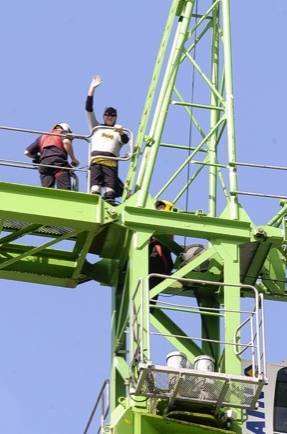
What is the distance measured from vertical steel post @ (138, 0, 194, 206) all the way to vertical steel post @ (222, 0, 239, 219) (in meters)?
0.82

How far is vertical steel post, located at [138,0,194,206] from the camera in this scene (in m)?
30.3

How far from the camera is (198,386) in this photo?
88.5ft

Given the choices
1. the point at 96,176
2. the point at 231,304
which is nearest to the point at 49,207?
the point at 96,176

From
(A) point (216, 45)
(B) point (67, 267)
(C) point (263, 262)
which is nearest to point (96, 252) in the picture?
(B) point (67, 267)

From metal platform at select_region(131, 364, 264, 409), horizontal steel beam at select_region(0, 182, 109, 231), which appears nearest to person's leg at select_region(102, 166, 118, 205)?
horizontal steel beam at select_region(0, 182, 109, 231)

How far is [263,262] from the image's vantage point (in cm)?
3128

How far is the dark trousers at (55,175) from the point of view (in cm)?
3011

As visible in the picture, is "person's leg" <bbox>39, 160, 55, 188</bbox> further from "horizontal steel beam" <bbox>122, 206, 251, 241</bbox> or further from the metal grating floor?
"horizontal steel beam" <bbox>122, 206, 251, 241</bbox>

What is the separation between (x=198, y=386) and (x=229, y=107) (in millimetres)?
7043

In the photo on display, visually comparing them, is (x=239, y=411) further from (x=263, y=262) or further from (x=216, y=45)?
(x=216, y=45)

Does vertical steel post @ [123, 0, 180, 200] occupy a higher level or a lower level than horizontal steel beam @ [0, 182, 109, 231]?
higher

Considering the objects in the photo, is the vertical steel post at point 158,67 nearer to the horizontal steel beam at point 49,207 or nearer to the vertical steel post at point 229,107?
the vertical steel post at point 229,107

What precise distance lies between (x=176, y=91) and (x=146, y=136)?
5.04 feet

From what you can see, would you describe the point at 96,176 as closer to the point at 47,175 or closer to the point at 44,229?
the point at 47,175
